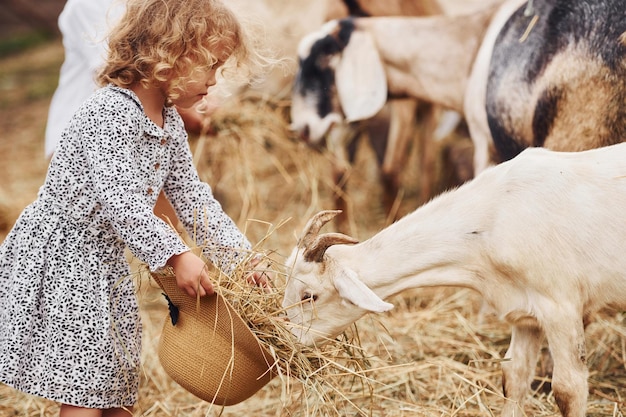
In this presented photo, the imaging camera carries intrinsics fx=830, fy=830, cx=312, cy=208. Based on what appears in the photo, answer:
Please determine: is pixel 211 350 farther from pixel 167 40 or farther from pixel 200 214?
pixel 167 40

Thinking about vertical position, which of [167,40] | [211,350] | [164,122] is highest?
[167,40]

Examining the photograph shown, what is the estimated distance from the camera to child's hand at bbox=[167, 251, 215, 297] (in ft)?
7.52

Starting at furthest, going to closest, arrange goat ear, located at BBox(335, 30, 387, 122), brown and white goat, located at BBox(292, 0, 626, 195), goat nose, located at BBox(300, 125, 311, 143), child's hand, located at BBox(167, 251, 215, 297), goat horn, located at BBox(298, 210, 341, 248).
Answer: goat nose, located at BBox(300, 125, 311, 143)
goat ear, located at BBox(335, 30, 387, 122)
brown and white goat, located at BBox(292, 0, 626, 195)
goat horn, located at BBox(298, 210, 341, 248)
child's hand, located at BBox(167, 251, 215, 297)

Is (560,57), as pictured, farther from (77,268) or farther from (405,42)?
(77,268)

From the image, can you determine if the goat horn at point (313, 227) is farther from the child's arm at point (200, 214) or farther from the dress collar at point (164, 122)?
the dress collar at point (164, 122)

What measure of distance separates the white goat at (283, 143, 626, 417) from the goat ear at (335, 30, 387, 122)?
2.05 meters

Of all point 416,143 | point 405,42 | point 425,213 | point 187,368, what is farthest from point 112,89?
point 416,143

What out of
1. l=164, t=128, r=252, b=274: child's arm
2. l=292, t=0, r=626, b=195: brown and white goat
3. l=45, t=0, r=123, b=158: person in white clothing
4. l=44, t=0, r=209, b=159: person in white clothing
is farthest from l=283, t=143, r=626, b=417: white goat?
l=45, t=0, r=123, b=158: person in white clothing

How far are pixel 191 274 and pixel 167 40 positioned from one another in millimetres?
669

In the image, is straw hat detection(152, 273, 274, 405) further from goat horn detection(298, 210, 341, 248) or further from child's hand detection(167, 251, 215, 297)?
goat horn detection(298, 210, 341, 248)

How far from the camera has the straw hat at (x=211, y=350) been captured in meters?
2.37

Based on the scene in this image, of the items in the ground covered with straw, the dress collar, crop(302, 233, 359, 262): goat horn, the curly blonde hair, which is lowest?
the ground covered with straw

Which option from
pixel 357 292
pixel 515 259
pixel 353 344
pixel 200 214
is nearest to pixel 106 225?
pixel 200 214

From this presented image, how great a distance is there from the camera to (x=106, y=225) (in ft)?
8.20
